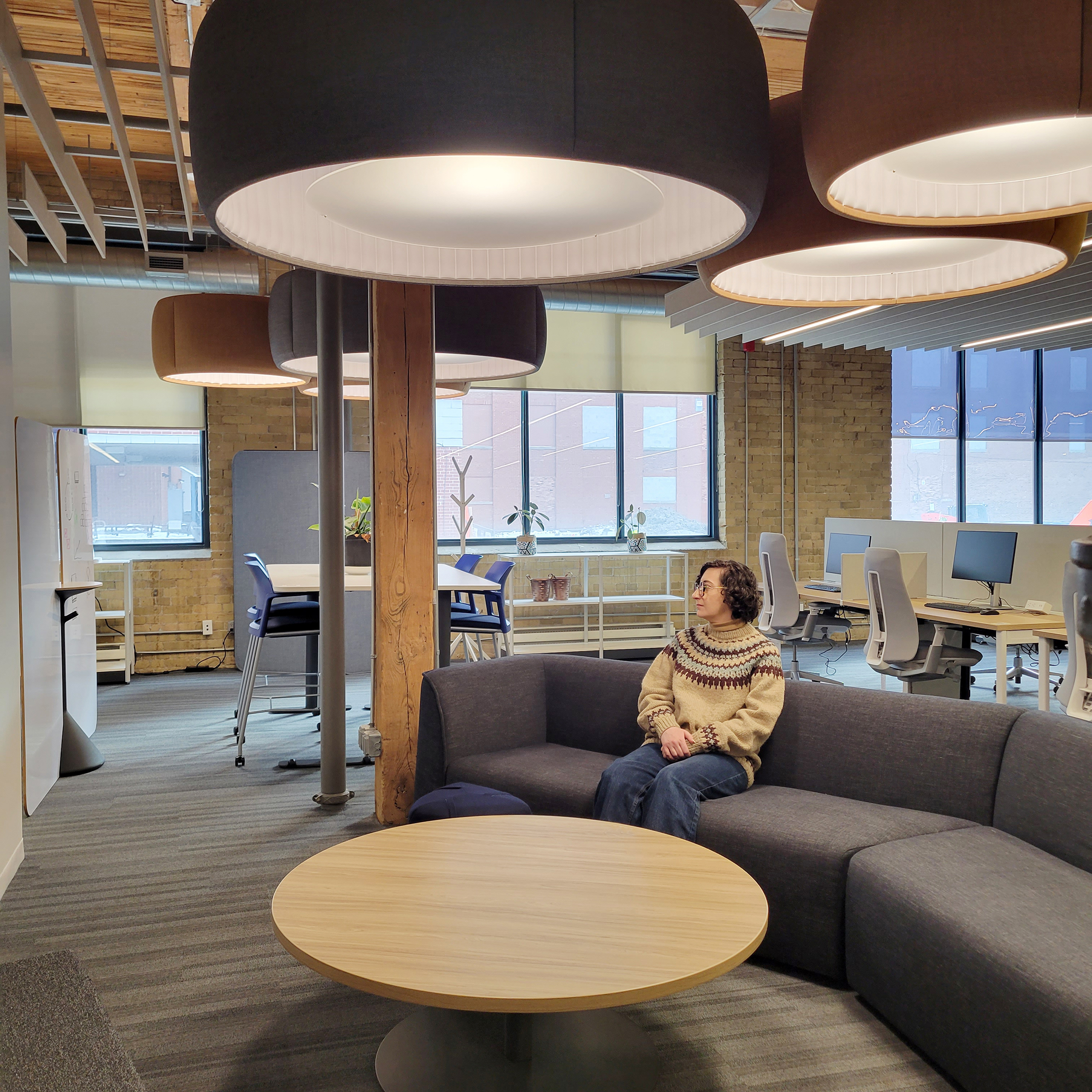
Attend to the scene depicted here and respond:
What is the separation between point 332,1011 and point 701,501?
7.54 m

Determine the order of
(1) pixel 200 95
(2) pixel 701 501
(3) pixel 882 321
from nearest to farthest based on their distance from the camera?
(1) pixel 200 95 < (3) pixel 882 321 < (2) pixel 701 501

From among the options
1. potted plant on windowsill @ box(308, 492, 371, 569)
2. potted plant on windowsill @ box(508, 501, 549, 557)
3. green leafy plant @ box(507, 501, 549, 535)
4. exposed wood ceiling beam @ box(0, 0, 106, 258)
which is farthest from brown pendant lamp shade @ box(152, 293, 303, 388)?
green leafy plant @ box(507, 501, 549, 535)

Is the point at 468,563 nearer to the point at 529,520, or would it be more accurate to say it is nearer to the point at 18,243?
→ the point at 529,520

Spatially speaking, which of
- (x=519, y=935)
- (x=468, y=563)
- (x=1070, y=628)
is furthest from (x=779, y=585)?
(x=519, y=935)

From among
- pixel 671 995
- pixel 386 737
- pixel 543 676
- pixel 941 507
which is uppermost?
pixel 941 507

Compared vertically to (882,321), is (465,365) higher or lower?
lower

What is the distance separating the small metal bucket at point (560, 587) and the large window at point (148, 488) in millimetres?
3059

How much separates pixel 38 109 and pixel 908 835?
4.14 meters

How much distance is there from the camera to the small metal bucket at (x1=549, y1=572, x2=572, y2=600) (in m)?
8.54

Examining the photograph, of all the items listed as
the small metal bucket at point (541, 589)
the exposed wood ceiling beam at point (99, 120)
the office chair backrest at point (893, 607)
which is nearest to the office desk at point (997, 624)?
the office chair backrest at point (893, 607)

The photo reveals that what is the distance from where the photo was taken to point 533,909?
6.79ft

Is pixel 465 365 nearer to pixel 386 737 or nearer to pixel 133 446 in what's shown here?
pixel 386 737

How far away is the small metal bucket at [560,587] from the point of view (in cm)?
854

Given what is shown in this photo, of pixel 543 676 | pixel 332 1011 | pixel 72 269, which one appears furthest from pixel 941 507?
pixel 332 1011
